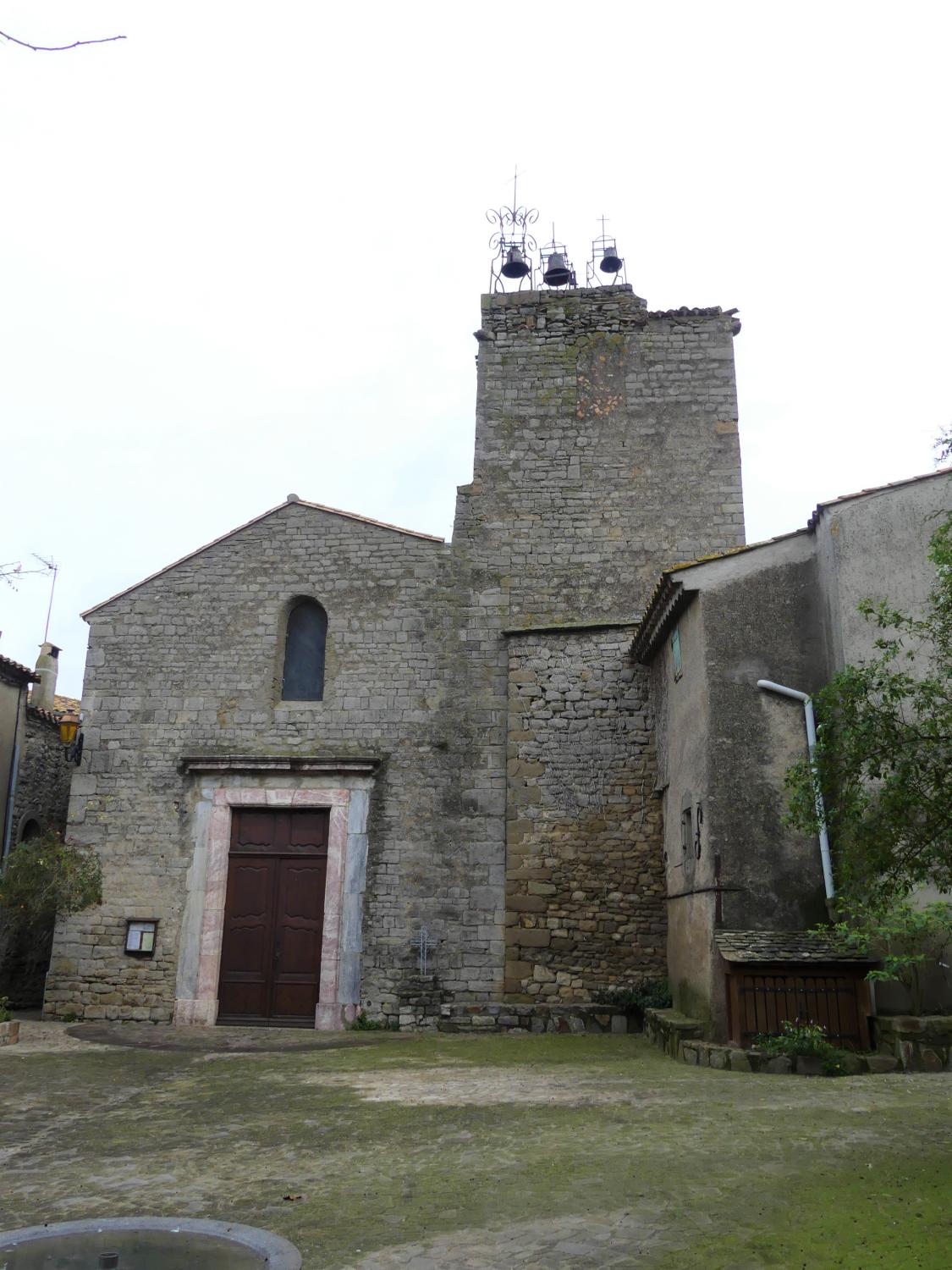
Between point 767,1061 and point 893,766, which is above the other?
point 893,766

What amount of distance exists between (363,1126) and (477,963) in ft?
19.0

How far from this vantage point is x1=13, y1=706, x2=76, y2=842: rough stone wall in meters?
15.8

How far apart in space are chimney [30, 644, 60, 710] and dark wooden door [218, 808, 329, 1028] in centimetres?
619

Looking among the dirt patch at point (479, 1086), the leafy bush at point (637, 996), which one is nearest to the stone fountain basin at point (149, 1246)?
the dirt patch at point (479, 1086)

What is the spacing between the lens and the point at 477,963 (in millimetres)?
12211

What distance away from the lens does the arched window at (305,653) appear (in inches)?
537

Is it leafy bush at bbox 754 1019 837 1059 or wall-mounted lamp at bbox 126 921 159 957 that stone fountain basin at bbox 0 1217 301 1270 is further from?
wall-mounted lamp at bbox 126 921 159 957

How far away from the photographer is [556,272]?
15695 millimetres

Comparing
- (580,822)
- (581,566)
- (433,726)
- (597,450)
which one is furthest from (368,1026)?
(597,450)

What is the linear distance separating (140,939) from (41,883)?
1463mm

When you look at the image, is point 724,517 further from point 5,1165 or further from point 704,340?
point 5,1165

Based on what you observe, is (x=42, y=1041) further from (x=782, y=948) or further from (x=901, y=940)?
(x=901, y=940)

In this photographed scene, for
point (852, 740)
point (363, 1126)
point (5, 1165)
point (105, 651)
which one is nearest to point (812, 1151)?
point (852, 740)

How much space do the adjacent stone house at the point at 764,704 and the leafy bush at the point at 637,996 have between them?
3.09 feet
